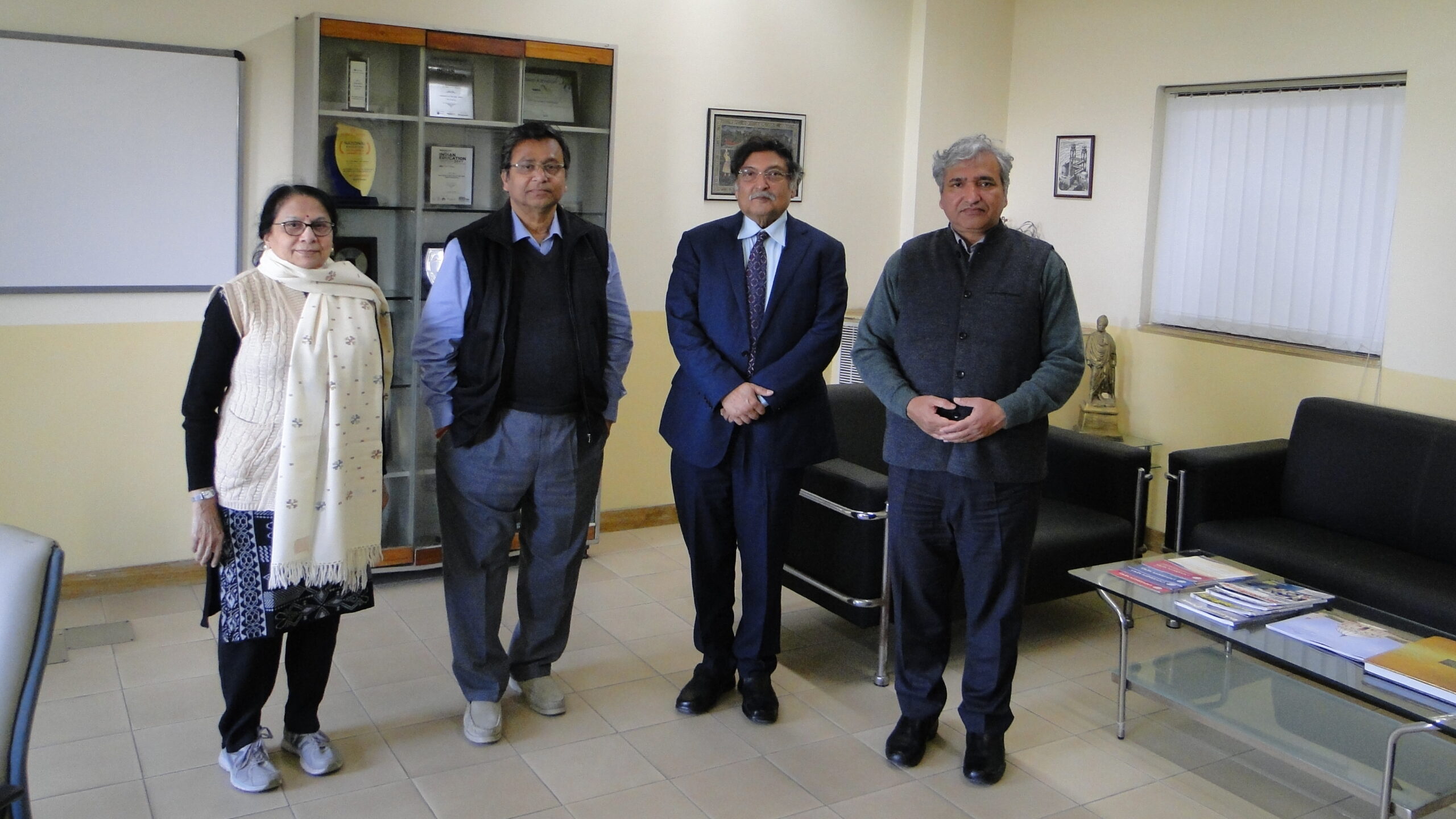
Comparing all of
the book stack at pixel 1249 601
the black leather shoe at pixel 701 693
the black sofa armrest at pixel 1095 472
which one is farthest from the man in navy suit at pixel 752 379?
the black sofa armrest at pixel 1095 472

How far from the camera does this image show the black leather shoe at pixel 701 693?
11.1 feet

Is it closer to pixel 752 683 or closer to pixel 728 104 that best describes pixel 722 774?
pixel 752 683

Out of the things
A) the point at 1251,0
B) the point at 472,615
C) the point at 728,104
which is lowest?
the point at 472,615

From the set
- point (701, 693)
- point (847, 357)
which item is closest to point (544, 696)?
point (701, 693)

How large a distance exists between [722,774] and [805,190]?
322cm

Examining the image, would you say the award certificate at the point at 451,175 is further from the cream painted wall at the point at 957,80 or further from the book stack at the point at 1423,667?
the book stack at the point at 1423,667

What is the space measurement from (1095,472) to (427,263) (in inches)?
103

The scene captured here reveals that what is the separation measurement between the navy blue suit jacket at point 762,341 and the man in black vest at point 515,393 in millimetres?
224

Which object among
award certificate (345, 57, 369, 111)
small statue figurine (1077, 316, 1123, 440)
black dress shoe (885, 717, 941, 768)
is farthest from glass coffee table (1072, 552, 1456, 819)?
award certificate (345, 57, 369, 111)

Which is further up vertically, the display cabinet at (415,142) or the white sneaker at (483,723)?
the display cabinet at (415,142)

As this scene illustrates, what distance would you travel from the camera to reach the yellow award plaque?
166 inches

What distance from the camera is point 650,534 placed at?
5.29 metres

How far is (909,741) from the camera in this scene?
312cm

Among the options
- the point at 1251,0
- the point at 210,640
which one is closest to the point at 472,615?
the point at 210,640
